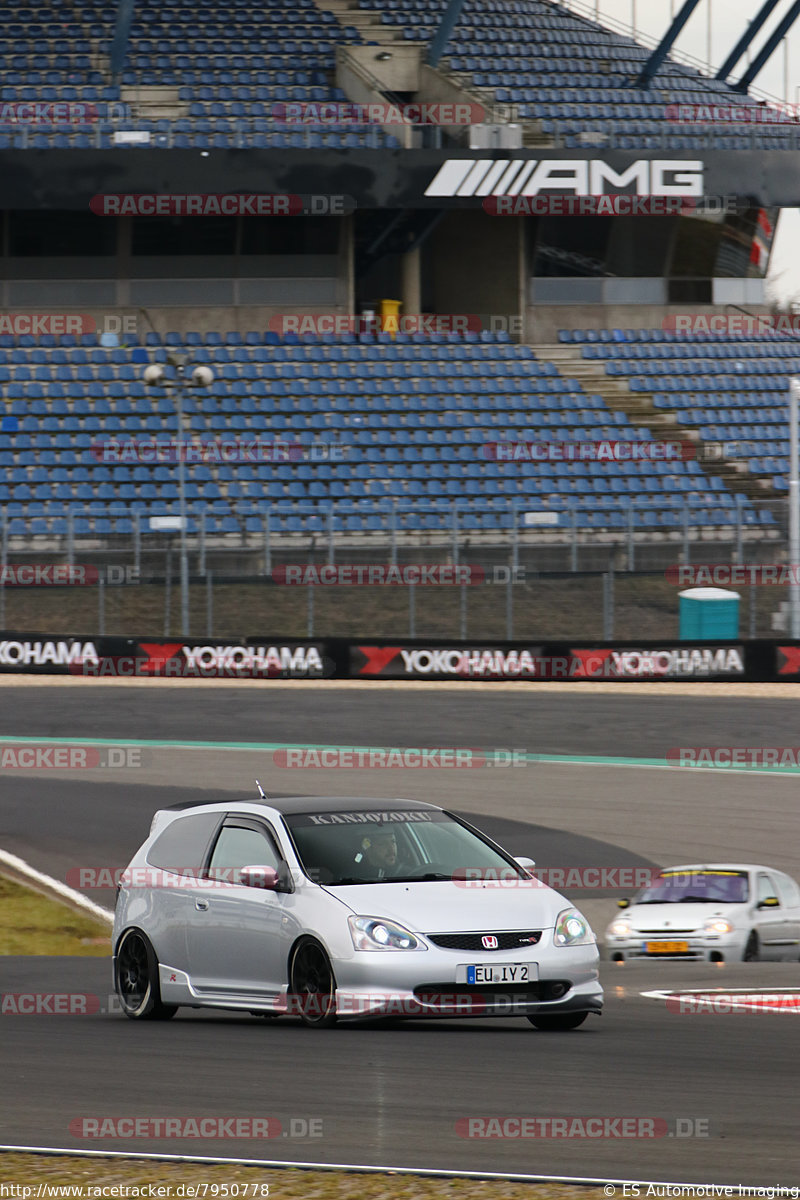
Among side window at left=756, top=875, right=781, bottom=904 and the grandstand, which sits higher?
the grandstand

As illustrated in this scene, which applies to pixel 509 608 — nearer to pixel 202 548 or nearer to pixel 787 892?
pixel 202 548

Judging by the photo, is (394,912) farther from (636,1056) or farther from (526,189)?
(526,189)

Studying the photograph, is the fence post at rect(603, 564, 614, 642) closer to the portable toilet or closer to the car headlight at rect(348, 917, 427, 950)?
the portable toilet

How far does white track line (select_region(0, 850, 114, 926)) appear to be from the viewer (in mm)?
15430

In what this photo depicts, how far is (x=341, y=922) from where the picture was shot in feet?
27.0

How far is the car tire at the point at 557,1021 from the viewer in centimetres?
866

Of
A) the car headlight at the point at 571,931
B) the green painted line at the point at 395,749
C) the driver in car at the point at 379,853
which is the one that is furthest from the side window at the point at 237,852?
the green painted line at the point at 395,749

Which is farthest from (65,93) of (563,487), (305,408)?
(563,487)

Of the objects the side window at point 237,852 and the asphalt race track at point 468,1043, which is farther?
the side window at point 237,852

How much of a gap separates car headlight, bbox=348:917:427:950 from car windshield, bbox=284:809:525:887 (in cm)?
45

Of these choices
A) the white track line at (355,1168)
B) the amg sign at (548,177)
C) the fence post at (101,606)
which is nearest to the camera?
the white track line at (355,1168)

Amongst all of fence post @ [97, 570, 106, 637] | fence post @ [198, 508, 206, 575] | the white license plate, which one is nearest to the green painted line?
fence post @ [97, 570, 106, 637]

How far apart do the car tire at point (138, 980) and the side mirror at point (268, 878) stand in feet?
3.13

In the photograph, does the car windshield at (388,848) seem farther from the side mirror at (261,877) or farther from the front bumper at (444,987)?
the front bumper at (444,987)
